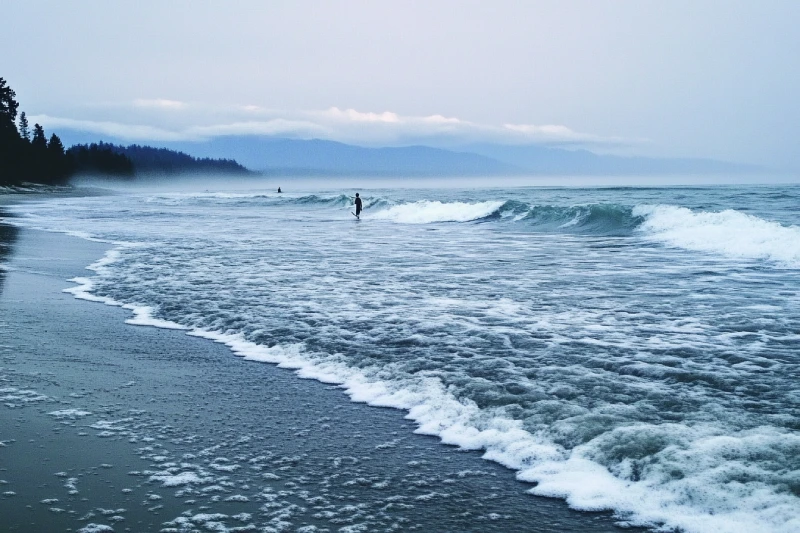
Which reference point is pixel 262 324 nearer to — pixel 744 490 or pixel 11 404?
pixel 11 404

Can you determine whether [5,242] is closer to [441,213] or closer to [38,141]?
[441,213]

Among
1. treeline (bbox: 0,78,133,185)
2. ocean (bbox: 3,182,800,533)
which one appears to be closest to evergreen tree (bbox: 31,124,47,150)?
treeline (bbox: 0,78,133,185)

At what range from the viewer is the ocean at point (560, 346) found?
15.0 ft

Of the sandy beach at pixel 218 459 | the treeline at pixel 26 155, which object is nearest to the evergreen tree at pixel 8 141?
the treeline at pixel 26 155

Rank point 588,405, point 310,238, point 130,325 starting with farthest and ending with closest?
point 310,238, point 130,325, point 588,405

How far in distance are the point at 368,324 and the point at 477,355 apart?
7.15 feet

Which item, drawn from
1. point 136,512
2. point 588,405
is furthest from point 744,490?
point 136,512

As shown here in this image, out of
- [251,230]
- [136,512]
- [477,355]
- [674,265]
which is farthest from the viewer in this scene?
[251,230]

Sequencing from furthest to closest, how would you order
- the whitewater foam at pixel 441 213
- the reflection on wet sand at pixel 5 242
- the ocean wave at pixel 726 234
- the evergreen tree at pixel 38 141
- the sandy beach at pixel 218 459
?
the evergreen tree at pixel 38 141, the whitewater foam at pixel 441 213, the ocean wave at pixel 726 234, the reflection on wet sand at pixel 5 242, the sandy beach at pixel 218 459

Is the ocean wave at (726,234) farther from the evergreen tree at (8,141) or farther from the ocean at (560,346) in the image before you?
the evergreen tree at (8,141)

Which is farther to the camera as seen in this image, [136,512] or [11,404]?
[11,404]

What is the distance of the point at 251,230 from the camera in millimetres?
30109

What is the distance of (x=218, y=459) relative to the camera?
15.5ft

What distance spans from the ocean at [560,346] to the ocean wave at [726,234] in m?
0.18
